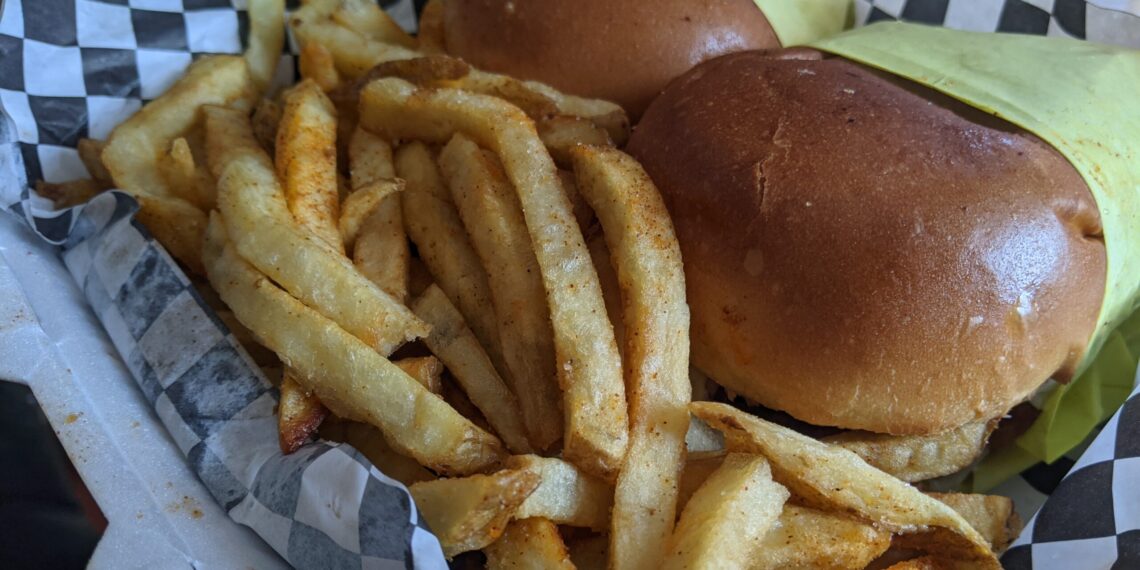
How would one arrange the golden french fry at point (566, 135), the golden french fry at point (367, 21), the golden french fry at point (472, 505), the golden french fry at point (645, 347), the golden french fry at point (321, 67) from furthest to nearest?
the golden french fry at point (367, 21) → the golden french fry at point (321, 67) → the golden french fry at point (566, 135) → the golden french fry at point (645, 347) → the golden french fry at point (472, 505)

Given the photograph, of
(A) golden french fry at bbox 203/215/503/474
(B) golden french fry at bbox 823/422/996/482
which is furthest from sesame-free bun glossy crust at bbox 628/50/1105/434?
(A) golden french fry at bbox 203/215/503/474

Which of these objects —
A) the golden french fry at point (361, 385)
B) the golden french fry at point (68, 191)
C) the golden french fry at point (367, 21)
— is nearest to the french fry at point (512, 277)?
the golden french fry at point (361, 385)

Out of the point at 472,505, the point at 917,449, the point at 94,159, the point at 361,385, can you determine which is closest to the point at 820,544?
the point at 917,449

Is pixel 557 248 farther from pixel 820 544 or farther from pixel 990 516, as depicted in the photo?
pixel 990 516

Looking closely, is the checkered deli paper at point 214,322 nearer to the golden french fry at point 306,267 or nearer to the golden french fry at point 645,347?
the golden french fry at point 306,267

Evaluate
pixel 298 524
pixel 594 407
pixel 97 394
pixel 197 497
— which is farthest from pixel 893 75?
pixel 97 394
